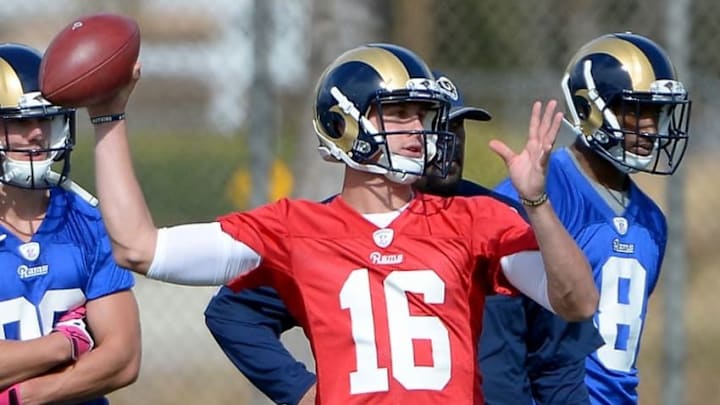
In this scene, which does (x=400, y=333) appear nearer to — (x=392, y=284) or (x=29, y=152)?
(x=392, y=284)

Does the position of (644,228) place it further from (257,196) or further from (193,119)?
(193,119)

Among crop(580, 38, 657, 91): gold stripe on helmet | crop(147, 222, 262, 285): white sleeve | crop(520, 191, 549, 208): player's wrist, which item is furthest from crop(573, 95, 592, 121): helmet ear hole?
crop(147, 222, 262, 285): white sleeve

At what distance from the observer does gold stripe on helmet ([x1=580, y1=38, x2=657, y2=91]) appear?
16.3 feet

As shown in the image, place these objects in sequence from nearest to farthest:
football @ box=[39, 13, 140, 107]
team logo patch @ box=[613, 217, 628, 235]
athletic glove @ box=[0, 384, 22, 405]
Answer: football @ box=[39, 13, 140, 107]
athletic glove @ box=[0, 384, 22, 405]
team logo patch @ box=[613, 217, 628, 235]

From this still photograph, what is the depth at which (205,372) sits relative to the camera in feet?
26.9

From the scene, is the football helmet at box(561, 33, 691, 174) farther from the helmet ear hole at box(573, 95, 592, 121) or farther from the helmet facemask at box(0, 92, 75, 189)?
the helmet facemask at box(0, 92, 75, 189)

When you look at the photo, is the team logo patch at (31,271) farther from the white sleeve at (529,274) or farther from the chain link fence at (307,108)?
the chain link fence at (307,108)

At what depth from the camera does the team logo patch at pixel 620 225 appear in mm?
5062

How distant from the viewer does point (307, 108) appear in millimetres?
7621

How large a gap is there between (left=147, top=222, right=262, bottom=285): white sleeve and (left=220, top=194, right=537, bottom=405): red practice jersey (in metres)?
0.03

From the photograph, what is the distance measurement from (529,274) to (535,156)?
0.37 m

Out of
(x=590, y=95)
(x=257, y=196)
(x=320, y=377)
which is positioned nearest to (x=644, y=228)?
(x=590, y=95)

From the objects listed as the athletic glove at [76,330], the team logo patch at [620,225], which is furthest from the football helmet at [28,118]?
the team logo patch at [620,225]

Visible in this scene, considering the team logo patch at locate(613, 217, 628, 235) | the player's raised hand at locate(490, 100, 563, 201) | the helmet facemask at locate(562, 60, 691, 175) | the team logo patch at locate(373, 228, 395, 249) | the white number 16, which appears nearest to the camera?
the player's raised hand at locate(490, 100, 563, 201)
